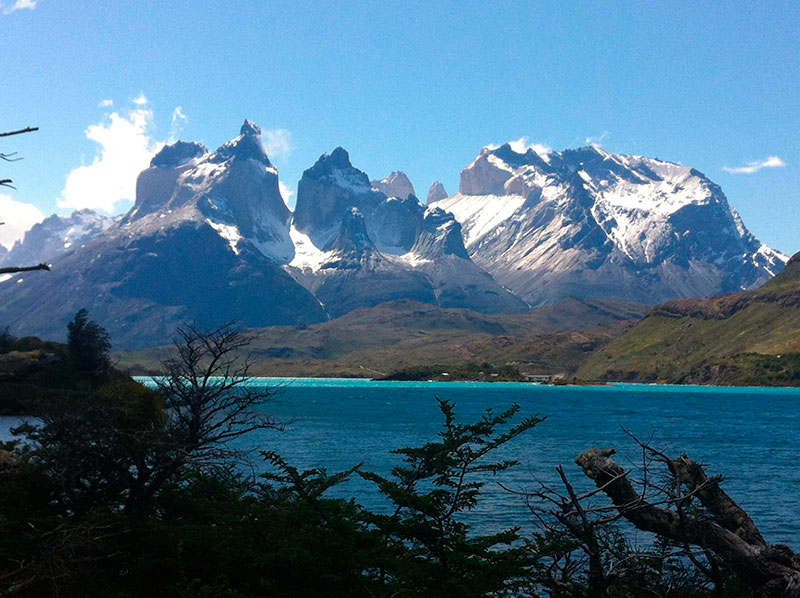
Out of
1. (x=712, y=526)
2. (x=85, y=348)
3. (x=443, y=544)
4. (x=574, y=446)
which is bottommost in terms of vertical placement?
(x=574, y=446)

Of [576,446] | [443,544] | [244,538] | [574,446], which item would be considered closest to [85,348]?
[574,446]

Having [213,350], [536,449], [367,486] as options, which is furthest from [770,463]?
[213,350]

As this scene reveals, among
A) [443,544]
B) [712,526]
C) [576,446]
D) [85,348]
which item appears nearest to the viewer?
[712,526]

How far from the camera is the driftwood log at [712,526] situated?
64.8 ft

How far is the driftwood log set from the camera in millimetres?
19750

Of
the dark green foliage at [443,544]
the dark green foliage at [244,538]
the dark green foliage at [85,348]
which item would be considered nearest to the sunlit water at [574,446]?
the dark green foliage at [244,538]

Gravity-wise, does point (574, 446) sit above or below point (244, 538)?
below

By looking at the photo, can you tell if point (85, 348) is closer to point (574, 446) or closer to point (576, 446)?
point (574, 446)

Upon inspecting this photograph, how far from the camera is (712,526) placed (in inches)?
816

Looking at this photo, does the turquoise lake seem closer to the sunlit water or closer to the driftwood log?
the sunlit water

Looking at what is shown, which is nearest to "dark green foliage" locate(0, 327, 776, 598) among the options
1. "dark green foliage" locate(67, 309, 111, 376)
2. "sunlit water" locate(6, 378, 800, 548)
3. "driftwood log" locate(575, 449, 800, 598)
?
"driftwood log" locate(575, 449, 800, 598)

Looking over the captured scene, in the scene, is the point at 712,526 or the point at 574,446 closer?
the point at 712,526

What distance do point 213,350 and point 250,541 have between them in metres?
10.0

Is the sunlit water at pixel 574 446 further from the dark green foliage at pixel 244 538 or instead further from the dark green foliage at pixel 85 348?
the dark green foliage at pixel 85 348
